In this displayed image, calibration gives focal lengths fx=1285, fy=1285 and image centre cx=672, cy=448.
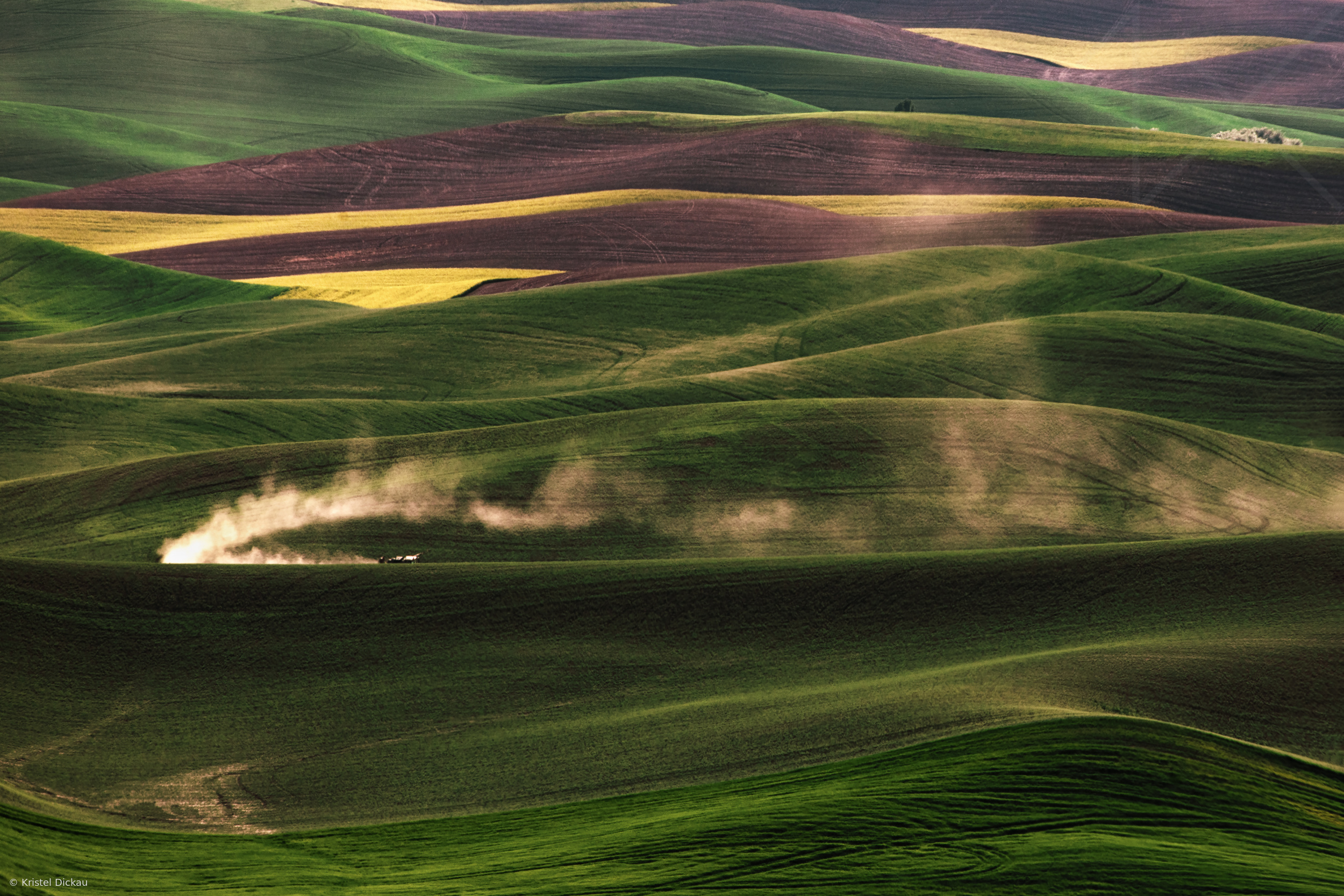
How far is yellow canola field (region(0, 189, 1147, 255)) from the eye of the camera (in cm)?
4575

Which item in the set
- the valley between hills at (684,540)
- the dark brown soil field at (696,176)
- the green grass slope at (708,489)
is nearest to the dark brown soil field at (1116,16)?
the dark brown soil field at (696,176)

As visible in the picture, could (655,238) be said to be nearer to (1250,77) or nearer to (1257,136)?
(1257,136)

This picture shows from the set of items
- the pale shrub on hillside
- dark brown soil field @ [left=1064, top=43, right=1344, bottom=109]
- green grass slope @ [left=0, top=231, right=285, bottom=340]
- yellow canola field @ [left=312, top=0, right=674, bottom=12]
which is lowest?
green grass slope @ [left=0, top=231, right=285, bottom=340]

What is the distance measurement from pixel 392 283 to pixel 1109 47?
A: 246ft

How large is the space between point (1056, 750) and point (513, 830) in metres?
3.72

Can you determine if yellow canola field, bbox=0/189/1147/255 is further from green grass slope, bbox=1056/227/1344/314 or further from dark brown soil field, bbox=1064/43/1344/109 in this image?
dark brown soil field, bbox=1064/43/1344/109

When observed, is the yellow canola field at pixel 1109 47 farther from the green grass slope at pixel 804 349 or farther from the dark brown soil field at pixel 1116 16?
the green grass slope at pixel 804 349

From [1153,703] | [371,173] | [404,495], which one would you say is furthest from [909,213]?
[1153,703]

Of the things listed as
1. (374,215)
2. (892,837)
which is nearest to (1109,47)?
(374,215)

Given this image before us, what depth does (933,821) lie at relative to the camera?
7.98m

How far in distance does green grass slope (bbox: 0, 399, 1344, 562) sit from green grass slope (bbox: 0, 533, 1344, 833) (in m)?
2.60

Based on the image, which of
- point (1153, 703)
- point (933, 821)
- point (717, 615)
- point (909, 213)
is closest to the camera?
point (933, 821)

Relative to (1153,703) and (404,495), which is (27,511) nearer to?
(404,495)

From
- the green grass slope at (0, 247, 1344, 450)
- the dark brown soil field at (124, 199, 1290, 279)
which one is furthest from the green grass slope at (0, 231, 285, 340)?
the green grass slope at (0, 247, 1344, 450)
